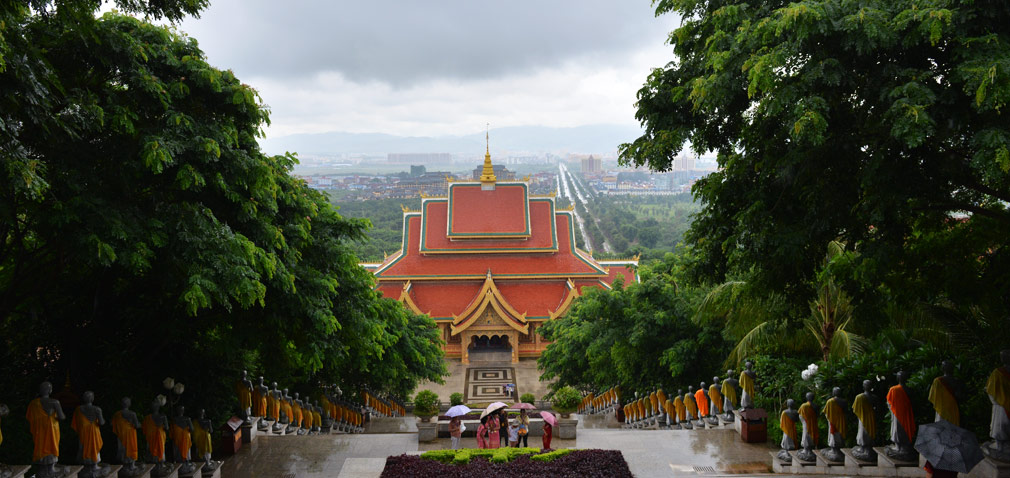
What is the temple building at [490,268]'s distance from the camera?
29.7 metres

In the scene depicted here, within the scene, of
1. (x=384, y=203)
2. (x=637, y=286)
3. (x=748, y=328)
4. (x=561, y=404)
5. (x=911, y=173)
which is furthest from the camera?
(x=384, y=203)

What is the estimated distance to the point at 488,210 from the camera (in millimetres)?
34531

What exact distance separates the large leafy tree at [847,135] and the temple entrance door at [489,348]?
72.5 ft

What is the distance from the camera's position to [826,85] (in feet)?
20.8

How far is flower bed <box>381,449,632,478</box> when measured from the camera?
8.26m

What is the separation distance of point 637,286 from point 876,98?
11.2 meters

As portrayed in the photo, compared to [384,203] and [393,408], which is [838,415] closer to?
[393,408]

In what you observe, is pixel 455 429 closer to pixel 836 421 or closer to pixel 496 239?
pixel 836 421

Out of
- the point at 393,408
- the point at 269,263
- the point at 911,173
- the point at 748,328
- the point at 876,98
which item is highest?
the point at 876,98

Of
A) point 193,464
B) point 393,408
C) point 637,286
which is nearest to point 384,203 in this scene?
point 393,408

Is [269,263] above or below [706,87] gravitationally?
below

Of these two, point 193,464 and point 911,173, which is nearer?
point 911,173

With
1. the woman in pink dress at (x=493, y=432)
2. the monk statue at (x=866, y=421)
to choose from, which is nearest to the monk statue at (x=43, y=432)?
the woman in pink dress at (x=493, y=432)

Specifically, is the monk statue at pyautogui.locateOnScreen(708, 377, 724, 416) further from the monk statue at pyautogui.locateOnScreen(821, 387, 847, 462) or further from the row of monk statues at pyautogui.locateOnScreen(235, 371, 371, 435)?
A: the row of monk statues at pyautogui.locateOnScreen(235, 371, 371, 435)
